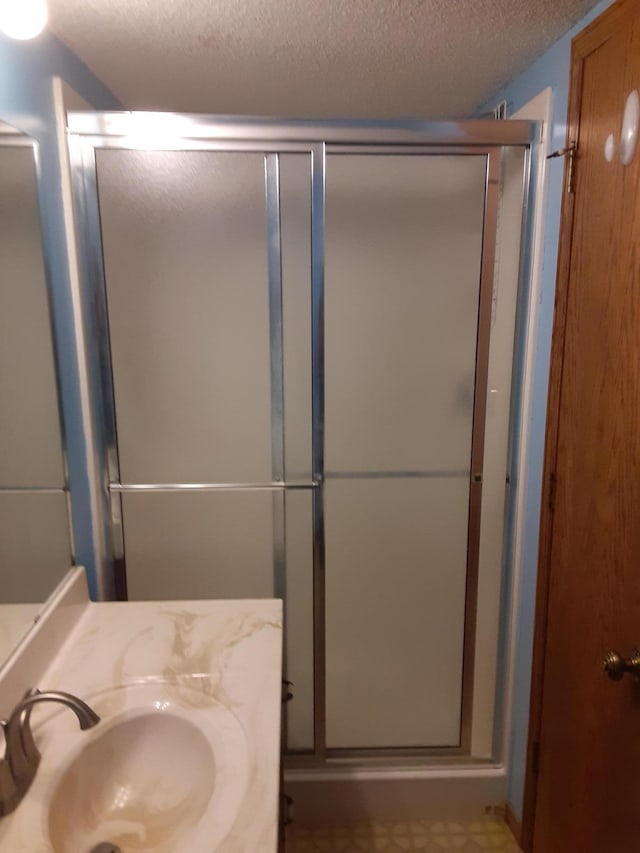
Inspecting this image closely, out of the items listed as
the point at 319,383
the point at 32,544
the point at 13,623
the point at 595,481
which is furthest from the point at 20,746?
the point at 595,481

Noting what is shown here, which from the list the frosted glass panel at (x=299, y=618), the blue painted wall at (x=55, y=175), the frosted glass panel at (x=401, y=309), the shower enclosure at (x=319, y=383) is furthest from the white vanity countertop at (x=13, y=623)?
the frosted glass panel at (x=401, y=309)

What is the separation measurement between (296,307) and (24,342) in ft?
2.35

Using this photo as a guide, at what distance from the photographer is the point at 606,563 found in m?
1.22

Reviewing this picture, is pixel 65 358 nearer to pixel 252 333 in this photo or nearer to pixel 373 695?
pixel 252 333

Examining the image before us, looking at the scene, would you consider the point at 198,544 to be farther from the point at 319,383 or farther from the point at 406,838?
the point at 406,838

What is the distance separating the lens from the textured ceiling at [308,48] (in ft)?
4.25

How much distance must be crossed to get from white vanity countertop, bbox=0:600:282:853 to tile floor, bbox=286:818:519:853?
36.2 inches

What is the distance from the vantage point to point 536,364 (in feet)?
5.21

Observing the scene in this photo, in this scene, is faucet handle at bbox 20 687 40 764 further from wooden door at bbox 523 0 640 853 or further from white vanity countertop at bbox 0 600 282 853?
wooden door at bbox 523 0 640 853

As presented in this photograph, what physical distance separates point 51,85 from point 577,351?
1444 millimetres

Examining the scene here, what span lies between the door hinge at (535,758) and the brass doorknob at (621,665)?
2.13ft

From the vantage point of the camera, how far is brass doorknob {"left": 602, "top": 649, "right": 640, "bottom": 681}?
109 centimetres

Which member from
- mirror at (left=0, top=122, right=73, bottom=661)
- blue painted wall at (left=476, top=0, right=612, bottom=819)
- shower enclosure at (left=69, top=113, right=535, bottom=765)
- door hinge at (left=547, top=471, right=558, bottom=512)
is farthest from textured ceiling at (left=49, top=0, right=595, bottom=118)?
door hinge at (left=547, top=471, right=558, bottom=512)

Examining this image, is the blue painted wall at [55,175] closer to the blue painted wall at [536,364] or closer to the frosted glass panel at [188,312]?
the frosted glass panel at [188,312]
